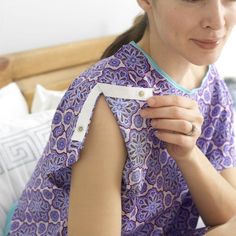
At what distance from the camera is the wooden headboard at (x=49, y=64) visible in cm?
149

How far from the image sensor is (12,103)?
4.63 feet

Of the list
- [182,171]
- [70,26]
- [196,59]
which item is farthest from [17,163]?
[70,26]

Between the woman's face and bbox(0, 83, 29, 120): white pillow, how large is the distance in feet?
2.37

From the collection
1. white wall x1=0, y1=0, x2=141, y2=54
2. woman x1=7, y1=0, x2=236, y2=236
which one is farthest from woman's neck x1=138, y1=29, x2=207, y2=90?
white wall x1=0, y1=0, x2=141, y2=54

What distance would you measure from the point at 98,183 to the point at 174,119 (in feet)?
0.60

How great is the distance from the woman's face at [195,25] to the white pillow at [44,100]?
0.73m

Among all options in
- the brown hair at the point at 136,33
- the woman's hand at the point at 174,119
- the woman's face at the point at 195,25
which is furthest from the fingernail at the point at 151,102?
the brown hair at the point at 136,33

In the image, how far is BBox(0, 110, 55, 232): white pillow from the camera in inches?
43.9

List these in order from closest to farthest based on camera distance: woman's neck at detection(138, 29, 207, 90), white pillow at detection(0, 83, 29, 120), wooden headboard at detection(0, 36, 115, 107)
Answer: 1. woman's neck at detection(138, 29, 207, 90)
2. white pillow at detection(0, 83, 29, 120)
3. wooden headboard at detection(0, 36, 115, 107)

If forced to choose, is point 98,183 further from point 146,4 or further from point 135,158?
point 146,4

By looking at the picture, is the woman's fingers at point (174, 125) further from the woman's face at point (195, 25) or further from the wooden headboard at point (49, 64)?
the wooden headboard at point (49, 64)

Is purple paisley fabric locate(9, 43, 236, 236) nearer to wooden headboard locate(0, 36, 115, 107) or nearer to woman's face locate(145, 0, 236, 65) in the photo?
woman's face locate(145, 0, 236, 65)

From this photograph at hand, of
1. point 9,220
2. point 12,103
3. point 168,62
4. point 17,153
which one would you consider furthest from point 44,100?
point 168,62

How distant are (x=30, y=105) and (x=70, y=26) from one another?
385 millimetres
